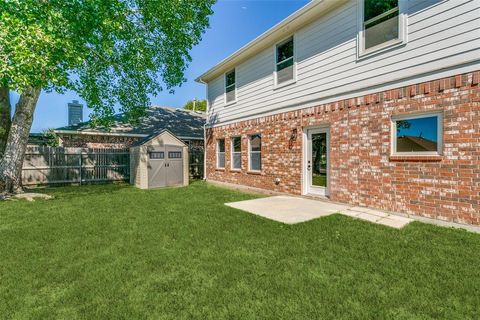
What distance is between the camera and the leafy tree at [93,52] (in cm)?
588

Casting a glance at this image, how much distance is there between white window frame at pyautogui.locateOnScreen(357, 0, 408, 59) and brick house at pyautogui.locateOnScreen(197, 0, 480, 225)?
22 mm

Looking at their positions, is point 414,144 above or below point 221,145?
below

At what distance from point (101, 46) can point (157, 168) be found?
530 centimetres

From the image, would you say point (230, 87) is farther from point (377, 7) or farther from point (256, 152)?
point (377, 7)

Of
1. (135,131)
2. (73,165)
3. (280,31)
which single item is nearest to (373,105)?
(280,31)

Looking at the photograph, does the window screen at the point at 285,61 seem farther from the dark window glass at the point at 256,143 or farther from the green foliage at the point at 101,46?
the green foliage at the point at 101,46

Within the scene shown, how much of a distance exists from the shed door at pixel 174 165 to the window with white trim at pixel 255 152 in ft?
12.7

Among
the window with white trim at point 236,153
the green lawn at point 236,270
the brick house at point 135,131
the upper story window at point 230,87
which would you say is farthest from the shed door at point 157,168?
the green lawn at point 236,270

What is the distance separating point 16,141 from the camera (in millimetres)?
8281

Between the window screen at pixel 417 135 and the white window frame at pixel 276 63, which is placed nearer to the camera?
the window screen at pixel 417 135

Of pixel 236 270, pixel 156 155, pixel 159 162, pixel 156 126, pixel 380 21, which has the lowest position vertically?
pixel 236 270

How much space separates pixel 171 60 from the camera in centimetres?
1190

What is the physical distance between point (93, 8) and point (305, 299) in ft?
30.0

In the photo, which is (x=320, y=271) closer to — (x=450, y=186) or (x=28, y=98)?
(x=450, y=186)
